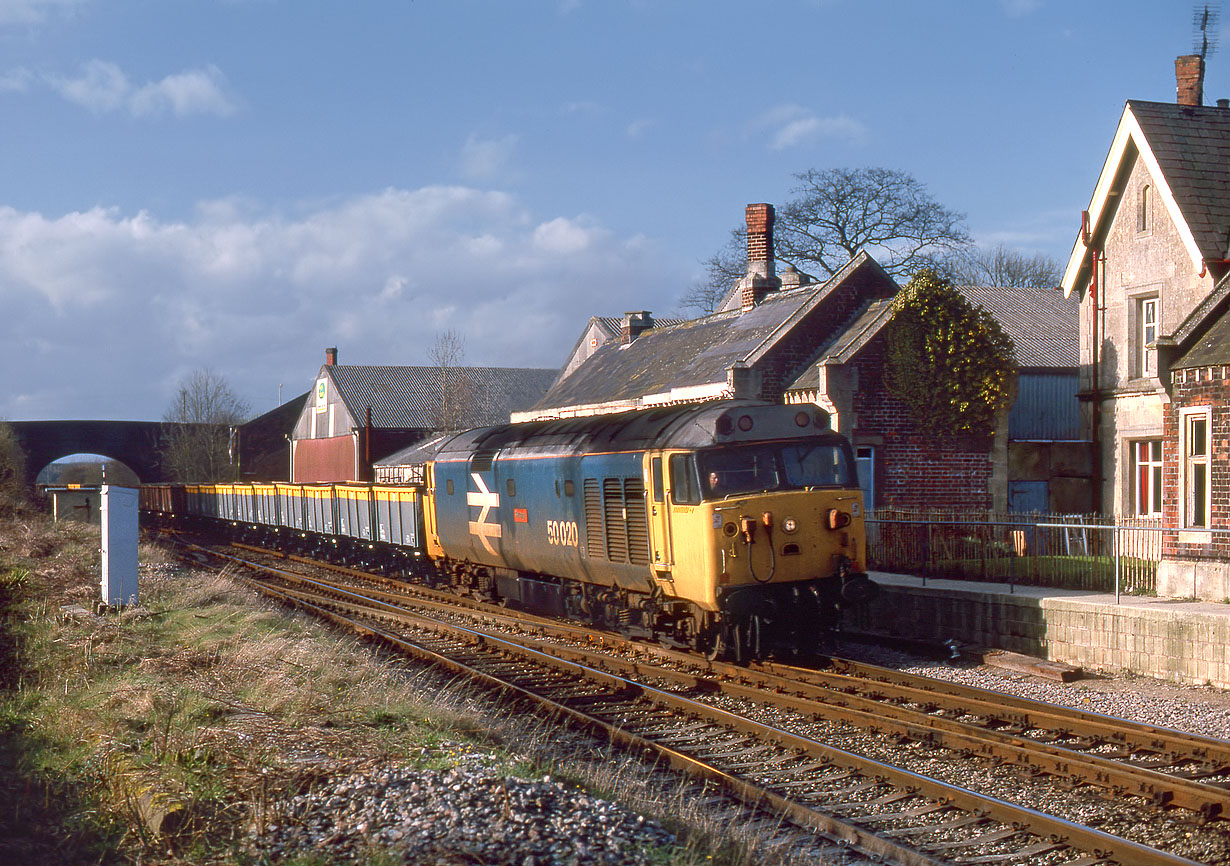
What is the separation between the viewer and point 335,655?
13.0 metres

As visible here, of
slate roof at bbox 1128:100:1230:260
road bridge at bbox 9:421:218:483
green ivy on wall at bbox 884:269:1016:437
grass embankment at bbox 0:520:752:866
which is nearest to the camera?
grass embankment at bbox 0:520:752:866

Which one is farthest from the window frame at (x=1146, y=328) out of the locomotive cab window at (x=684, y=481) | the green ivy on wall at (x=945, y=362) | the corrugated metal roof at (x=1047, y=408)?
Result: the locomotive cab window at (x=684, y=481)

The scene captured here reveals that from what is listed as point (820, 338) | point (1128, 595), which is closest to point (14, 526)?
point (820, 338)

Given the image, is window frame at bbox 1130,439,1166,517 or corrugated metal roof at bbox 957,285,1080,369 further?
corrugated metal roof at bbox 957,285,1080,369

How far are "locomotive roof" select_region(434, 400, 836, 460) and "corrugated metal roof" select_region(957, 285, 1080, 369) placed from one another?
1929 cm

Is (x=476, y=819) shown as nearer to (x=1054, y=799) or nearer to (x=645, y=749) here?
(x=645, y=749)

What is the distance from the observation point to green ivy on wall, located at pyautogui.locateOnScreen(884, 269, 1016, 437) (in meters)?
22.8

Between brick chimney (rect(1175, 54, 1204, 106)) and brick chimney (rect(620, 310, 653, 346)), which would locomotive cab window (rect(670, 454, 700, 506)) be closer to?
brick chimney (rect(1175, 54, 1204, 106))

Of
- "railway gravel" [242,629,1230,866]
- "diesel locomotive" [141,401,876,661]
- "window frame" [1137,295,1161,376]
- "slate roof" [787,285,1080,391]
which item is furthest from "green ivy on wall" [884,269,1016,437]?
"railway gravel" [242,629,1230,866]

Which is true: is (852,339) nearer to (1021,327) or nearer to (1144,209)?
(1144,209)

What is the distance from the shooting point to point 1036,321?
37656mm

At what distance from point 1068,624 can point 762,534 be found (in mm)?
3994

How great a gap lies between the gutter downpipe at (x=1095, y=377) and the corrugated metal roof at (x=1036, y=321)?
29.2 ft

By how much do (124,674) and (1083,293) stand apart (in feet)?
62.6
